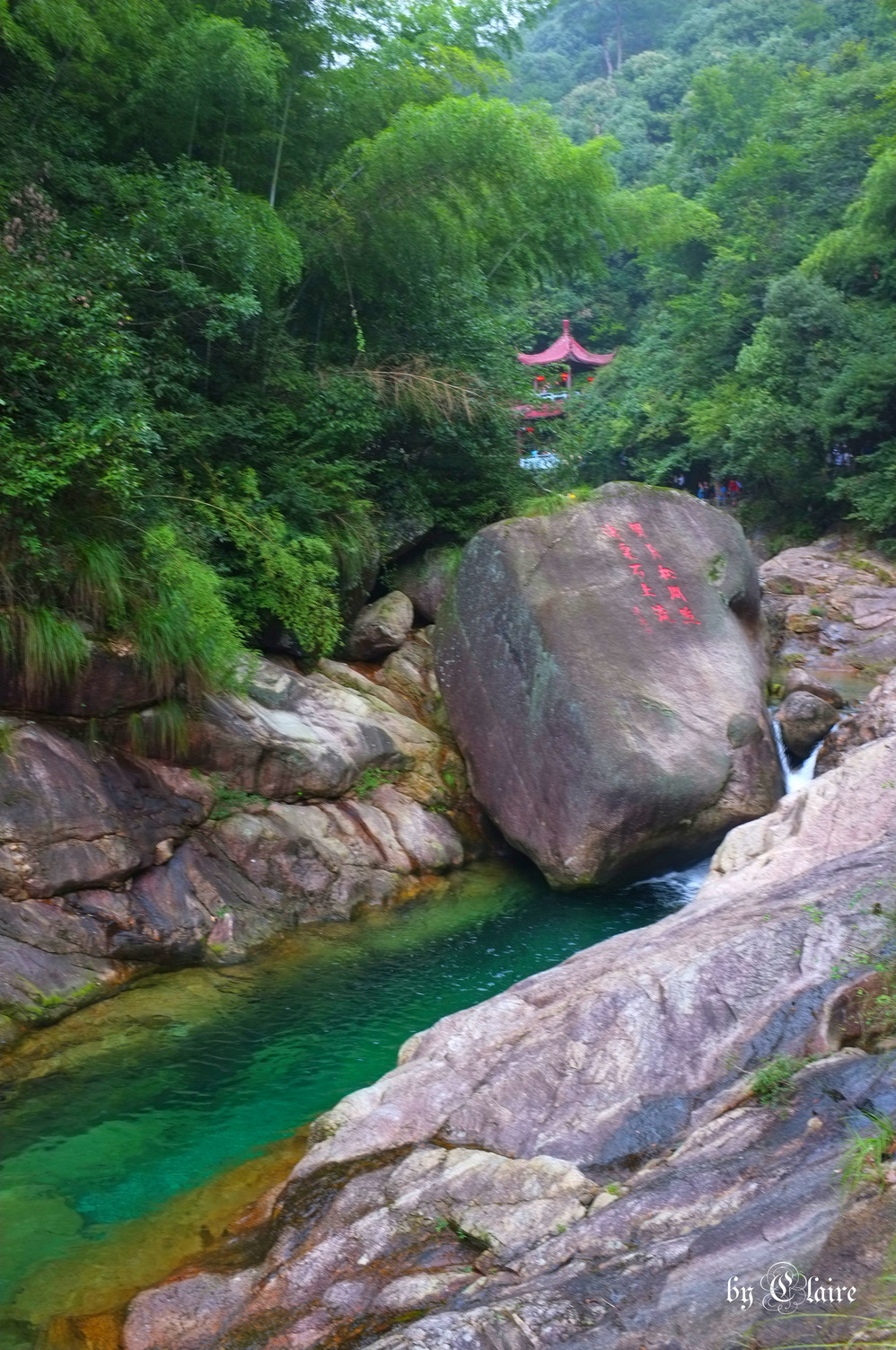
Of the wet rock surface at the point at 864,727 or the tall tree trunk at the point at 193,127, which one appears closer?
the wet rock surface at the point at 864,727

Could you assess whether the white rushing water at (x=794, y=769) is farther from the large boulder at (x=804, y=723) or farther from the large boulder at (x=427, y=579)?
the large boulder at (x=427, y=579)

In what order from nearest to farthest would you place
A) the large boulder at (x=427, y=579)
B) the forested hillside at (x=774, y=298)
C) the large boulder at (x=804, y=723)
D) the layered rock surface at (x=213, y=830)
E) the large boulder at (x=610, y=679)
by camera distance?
the layered rock surface at (x=213, y=830) < the large boulder at (x=610, y=679) < the large boulder at (x=804, y=723) < the large boulder at (x=427, y=579) < the forested hillside at (x=774, y=298)

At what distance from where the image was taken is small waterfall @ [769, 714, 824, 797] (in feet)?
28.8

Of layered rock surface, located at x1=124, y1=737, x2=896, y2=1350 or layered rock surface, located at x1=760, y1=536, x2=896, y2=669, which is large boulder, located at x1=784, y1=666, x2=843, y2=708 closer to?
layered rock surface, located at x1=760, y1=536, x2=896, y2=669

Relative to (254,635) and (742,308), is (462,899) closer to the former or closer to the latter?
A: (254,635)

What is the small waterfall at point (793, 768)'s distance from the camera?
28.8ft

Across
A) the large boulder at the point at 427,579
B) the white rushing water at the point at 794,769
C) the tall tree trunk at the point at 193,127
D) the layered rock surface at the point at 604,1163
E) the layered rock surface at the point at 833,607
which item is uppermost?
the tall tree trunk at the point at 193,127

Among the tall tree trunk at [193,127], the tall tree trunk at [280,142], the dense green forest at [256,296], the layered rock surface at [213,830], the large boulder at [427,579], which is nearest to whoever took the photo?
the layered rock surface at [213,830]

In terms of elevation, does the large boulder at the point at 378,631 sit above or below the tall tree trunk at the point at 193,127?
below

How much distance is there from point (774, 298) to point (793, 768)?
12848 millimetres

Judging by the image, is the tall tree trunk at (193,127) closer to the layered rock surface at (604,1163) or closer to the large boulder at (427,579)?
the large boulder at (427,579)

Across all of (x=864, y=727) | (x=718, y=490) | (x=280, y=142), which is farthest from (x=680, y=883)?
→ (x=718, y=490)

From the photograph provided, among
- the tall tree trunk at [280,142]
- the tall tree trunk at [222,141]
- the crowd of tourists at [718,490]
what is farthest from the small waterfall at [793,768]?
the crowd of tourists at [718,490]

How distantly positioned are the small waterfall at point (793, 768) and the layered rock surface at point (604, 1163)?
4.04m
